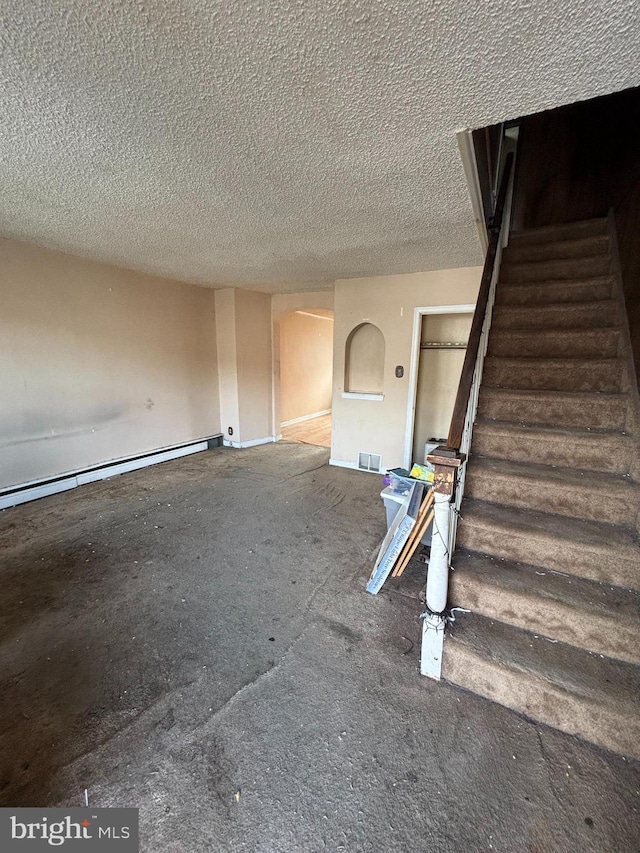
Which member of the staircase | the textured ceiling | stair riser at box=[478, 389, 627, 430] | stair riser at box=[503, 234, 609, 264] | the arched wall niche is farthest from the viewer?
the arched wall niche

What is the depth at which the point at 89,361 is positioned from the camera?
13.3 ft

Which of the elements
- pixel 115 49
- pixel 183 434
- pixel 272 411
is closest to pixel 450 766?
pixel 115 49

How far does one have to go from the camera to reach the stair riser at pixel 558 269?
2947mm

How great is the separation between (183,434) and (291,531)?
3.05 metres

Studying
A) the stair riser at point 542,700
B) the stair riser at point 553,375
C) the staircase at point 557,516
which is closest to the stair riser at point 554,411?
the staircase at point 557,516

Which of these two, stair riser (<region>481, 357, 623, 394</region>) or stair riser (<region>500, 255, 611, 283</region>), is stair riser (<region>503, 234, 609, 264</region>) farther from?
stair riser (<region>481, 357, 623, 394</region>)

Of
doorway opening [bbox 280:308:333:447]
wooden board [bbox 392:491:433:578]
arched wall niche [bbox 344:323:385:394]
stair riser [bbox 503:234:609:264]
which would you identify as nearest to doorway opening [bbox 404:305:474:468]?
arched wall niche [bbox 344:323:385:394]

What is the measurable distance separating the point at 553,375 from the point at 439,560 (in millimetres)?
1801

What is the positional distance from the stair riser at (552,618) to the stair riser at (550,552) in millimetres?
242

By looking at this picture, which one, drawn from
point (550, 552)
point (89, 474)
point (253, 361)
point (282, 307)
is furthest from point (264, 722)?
point (282, 307)

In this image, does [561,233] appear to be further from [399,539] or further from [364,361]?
[399,539]

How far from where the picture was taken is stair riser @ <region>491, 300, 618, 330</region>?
2666 millimetres

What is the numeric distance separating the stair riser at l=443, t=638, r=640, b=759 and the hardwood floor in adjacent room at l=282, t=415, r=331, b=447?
15.3 ft

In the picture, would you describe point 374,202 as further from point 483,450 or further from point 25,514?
point 25,514
